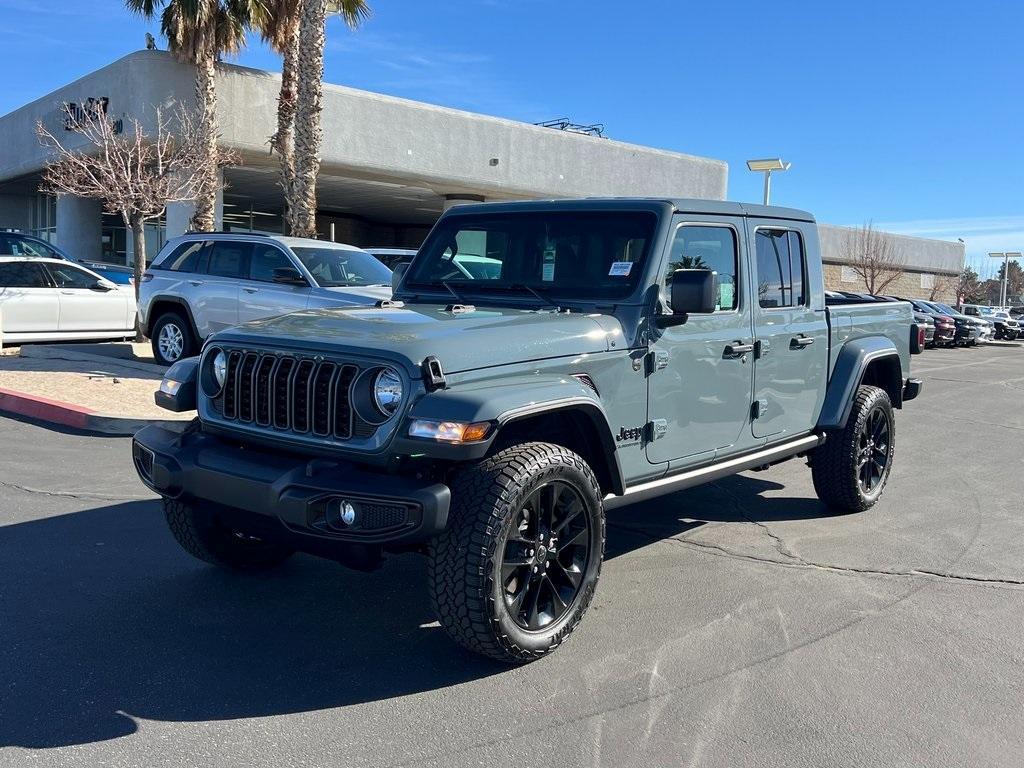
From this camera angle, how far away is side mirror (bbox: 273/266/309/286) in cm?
1059

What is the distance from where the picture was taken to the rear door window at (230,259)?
11.9 m

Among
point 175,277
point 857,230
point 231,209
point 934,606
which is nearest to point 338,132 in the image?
point 175,277

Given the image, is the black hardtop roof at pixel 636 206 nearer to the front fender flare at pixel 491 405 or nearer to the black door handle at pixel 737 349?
the black door handle at pixel 737 349

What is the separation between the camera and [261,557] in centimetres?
492

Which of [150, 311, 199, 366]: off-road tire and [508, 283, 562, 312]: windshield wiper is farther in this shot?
[150, 311, 199, 366]: off-road tire

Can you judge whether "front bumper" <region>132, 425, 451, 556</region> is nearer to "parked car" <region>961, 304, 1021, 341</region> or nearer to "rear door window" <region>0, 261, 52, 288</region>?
"rear door window" <region>0, 261, 52, 288</region>

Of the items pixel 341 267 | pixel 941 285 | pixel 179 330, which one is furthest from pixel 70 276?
pixel 941 285

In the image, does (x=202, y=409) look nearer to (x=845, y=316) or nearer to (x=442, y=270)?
(x=442, y=270)

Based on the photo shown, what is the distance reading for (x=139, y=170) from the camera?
1430 cm

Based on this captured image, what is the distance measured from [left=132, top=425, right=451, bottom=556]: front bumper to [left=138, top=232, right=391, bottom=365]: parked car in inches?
266

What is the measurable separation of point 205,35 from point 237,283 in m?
9.46

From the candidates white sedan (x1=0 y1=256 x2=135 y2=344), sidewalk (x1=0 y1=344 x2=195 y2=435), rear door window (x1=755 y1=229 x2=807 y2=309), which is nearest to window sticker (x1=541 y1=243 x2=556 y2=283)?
rear door window (x1=755 y1=229 x2=807 y2=309)

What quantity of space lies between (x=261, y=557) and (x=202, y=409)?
3.17 feet

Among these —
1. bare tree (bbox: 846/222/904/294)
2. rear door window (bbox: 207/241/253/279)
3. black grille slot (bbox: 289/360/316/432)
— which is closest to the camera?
black grille slot (bbox: 289/360/316/432)
